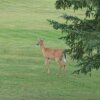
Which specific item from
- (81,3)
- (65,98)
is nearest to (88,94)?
(65,98)

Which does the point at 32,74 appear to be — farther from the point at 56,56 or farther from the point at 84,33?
the point at 84,33

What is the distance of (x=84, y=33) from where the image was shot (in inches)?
416

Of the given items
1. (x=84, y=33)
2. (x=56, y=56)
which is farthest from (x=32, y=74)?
(x=84, y=33)

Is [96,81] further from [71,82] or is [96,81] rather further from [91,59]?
[91,59]

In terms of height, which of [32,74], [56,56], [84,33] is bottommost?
[32,74]

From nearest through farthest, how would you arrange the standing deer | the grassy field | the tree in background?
the tree in background < the grassy field < the standing deer

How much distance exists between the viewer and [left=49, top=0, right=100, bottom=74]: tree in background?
1038 cm

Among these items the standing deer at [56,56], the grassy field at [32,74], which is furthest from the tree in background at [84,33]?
the standing deer at [56,56]

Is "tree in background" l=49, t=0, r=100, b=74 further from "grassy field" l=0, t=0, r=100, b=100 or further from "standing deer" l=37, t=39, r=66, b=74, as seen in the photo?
"standing deer" l=37, t=39, r=66, b=74

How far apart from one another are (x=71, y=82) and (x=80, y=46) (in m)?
6.10

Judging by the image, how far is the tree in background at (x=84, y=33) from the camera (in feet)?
34.1

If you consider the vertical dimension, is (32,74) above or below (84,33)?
below

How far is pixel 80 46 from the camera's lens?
453 inches

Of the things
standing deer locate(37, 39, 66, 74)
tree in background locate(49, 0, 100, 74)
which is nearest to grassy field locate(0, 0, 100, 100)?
standing deer locate(37, 39, 66, 74)
